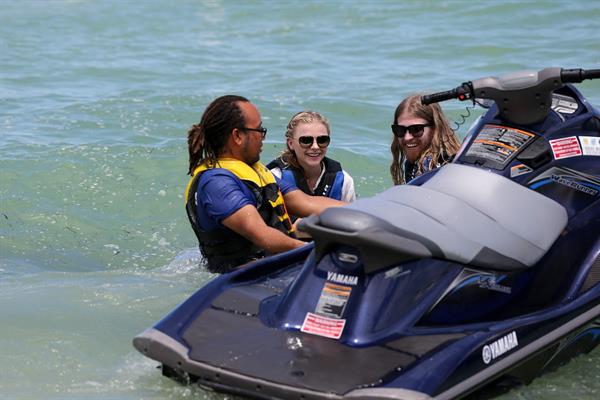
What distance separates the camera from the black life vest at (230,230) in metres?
5.00

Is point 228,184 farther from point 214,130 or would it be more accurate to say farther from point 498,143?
point 498,143

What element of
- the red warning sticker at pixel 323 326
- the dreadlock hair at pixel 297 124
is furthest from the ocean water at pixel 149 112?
the dreadlock hair at pixel 297 124

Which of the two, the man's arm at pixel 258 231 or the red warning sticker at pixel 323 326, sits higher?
the man's arm at pixel 258 231

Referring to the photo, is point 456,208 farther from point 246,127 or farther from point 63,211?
point 63,211

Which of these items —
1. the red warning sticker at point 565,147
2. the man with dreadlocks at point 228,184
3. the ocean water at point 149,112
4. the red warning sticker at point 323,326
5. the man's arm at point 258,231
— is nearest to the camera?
the red warning sticker at point 323,326

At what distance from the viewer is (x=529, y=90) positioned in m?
4.10

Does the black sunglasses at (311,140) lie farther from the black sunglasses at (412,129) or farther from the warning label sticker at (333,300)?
the warning label sticker at (333,300)

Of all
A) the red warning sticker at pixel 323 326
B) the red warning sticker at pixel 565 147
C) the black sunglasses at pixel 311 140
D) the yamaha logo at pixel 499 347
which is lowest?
the yamaha logo at pixel 499 347

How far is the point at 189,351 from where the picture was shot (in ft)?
11.8

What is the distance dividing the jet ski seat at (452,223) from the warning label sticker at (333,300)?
12 cm

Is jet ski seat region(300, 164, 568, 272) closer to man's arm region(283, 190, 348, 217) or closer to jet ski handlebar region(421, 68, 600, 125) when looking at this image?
jet ski handlebar region(421, 68, 600, 125)

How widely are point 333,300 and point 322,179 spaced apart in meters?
2.31

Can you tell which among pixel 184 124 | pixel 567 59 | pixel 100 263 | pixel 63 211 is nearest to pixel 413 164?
pixel 100 263

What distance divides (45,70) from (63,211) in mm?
6195
